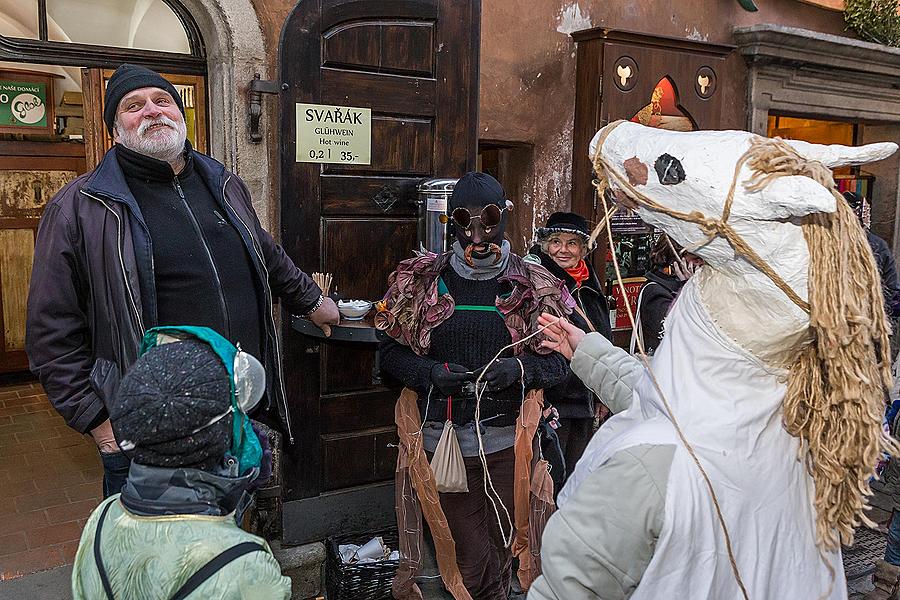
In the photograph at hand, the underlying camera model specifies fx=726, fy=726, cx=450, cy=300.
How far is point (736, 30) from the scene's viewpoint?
5.88 metres

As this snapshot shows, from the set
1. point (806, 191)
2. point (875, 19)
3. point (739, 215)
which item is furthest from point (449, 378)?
point (875, 19)

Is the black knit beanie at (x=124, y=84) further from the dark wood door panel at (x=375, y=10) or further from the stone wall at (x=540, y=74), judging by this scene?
the stone wall at (x=540, y=74)

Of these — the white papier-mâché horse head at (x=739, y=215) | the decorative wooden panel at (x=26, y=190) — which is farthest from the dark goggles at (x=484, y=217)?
the decorative wooden panel at (x=26, y=190)

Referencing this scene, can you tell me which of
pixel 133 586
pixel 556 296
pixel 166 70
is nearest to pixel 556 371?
pixel 556 296

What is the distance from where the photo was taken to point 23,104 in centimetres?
679

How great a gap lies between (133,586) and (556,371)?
2110 mm

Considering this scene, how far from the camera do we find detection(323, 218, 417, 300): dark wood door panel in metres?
3.87

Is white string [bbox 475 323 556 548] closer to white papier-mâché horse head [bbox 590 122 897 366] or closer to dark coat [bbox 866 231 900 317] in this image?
white papier-mâché horse head [bbox 590 122 897 366]

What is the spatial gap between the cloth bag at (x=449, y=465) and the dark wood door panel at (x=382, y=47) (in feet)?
6.51

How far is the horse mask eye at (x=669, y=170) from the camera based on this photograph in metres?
1.40

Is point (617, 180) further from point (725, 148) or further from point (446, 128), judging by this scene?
point (446, 128)

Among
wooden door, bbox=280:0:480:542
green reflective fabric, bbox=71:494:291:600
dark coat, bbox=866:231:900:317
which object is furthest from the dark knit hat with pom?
dark coat, bbox=866:231:900:317

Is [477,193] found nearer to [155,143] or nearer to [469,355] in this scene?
[469,355]

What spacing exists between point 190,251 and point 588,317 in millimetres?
2071
